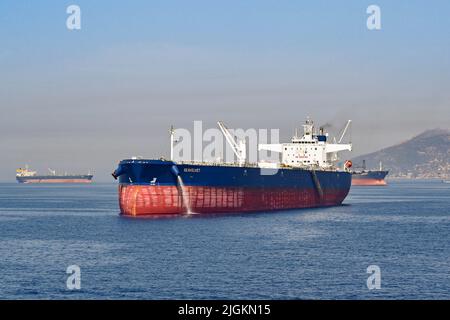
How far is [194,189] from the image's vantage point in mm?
75875

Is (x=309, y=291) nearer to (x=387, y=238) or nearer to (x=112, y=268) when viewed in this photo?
(x=112, y=268)

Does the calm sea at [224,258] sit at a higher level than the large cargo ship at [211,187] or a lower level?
lower

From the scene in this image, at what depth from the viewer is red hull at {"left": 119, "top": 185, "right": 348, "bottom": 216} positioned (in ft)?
244

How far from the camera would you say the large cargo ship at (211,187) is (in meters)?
73.8

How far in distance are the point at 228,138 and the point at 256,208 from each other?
2329 cm

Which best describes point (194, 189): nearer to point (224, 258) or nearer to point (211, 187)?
point (211, 187)

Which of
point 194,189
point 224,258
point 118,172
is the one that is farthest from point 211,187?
point 224,258

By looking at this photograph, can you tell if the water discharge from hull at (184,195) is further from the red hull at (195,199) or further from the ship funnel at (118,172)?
the ship funnel at (118,172)

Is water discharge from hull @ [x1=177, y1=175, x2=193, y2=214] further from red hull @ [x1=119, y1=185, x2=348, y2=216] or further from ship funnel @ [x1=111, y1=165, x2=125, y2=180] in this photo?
ship funnel @ [x1=111, y1=165, x2=125, y2=180]

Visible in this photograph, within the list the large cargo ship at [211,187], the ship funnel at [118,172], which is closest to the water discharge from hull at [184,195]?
the large cargo ship at [211,187]

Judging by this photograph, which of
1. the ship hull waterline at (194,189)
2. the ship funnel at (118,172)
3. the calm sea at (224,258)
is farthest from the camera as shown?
the ship funnel at (118,172)

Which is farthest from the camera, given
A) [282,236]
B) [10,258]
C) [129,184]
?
[129,184]
